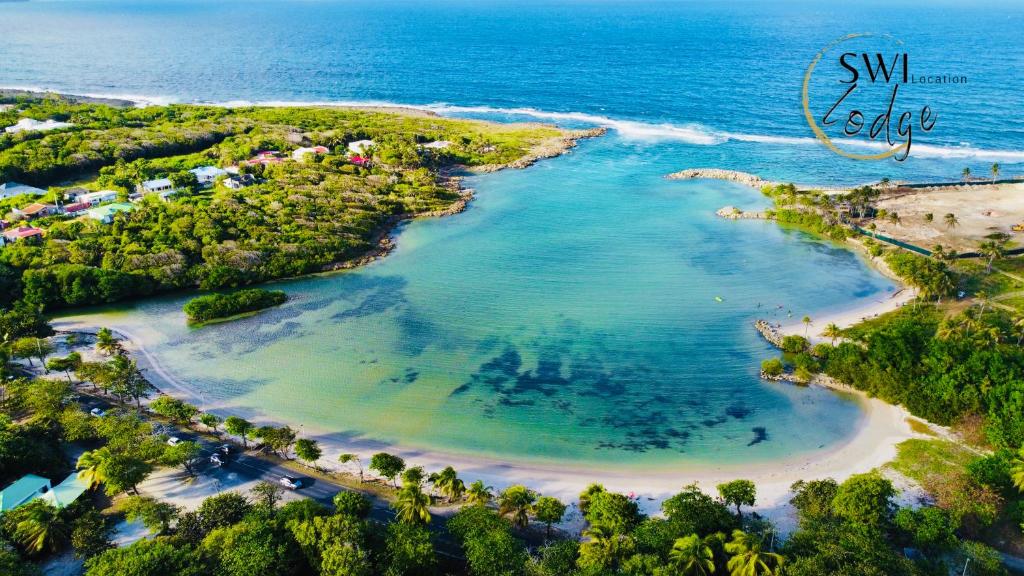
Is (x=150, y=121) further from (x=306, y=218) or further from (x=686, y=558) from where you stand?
(x=686, y=558)

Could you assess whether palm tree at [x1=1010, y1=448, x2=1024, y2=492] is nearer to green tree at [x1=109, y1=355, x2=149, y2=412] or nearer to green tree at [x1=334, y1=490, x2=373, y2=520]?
green tree at [x1=334, y1=490, x2=373, y2=520]

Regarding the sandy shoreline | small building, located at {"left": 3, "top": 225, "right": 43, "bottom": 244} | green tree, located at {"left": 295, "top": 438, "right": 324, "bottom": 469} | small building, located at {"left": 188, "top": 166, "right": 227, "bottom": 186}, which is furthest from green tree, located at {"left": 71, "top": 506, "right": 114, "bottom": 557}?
small building, located at {"left": 188, "top": 166, "right": 227, "bottom": 186}

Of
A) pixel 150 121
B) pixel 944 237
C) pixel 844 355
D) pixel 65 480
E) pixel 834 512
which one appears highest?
pixel 150 121

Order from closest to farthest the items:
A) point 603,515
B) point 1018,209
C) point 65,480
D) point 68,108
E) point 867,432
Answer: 1. point 603,515
2. point 65,480
3. point 867,432
4. point 1018,209
5. point 68,108

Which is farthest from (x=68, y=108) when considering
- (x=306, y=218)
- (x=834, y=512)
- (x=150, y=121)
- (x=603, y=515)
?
(x=834, y=512)

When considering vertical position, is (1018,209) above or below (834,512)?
above

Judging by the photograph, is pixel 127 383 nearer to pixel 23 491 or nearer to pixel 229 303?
pixel 23 491

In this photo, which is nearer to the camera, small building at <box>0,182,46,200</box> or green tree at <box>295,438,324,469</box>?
green tree at <box>295,438,324,469</box>
